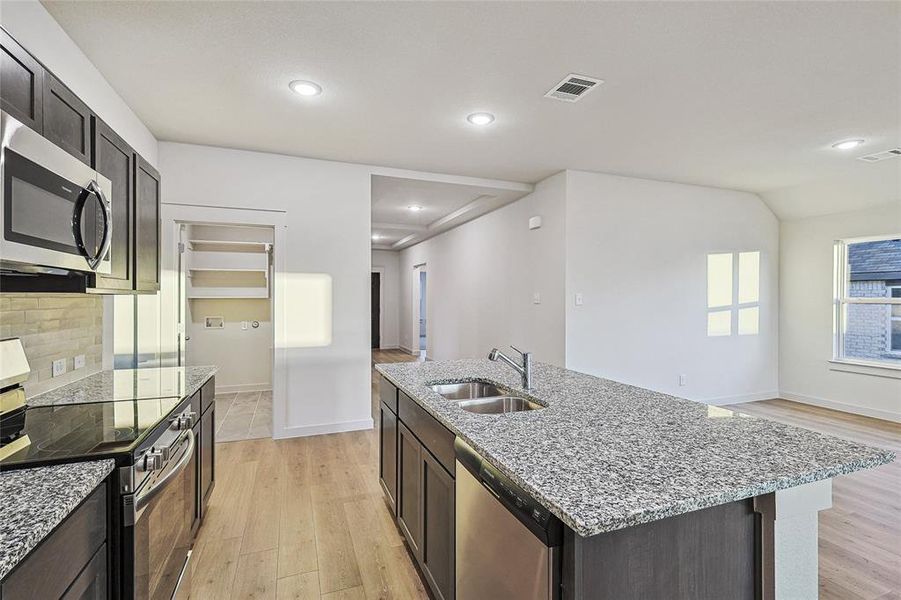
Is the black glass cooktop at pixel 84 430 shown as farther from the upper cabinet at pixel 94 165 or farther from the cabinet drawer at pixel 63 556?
the upper cabinet at pixel 94 165

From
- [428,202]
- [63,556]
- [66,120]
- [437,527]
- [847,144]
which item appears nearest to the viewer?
[63,556]

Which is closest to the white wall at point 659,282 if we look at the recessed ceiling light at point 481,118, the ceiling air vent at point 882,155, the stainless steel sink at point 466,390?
the ceiling air vent at point 882,155

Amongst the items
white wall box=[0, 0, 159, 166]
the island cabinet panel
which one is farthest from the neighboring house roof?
white wall box=[0, 0, 159, 166]

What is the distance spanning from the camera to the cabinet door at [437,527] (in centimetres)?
156

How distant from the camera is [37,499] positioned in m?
0.98

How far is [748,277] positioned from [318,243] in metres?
5.03

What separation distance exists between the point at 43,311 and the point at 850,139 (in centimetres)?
545

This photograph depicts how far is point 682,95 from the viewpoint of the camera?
8.93 feet

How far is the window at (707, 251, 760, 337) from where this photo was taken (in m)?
5.07

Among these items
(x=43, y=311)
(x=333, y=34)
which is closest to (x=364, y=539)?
(x=43, y=311)

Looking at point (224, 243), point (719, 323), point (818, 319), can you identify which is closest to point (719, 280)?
point (719, 323)

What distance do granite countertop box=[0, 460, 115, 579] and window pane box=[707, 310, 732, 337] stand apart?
218 inches

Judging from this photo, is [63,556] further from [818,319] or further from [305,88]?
[818,319]

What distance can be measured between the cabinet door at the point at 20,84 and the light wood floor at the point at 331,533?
1.92 m
